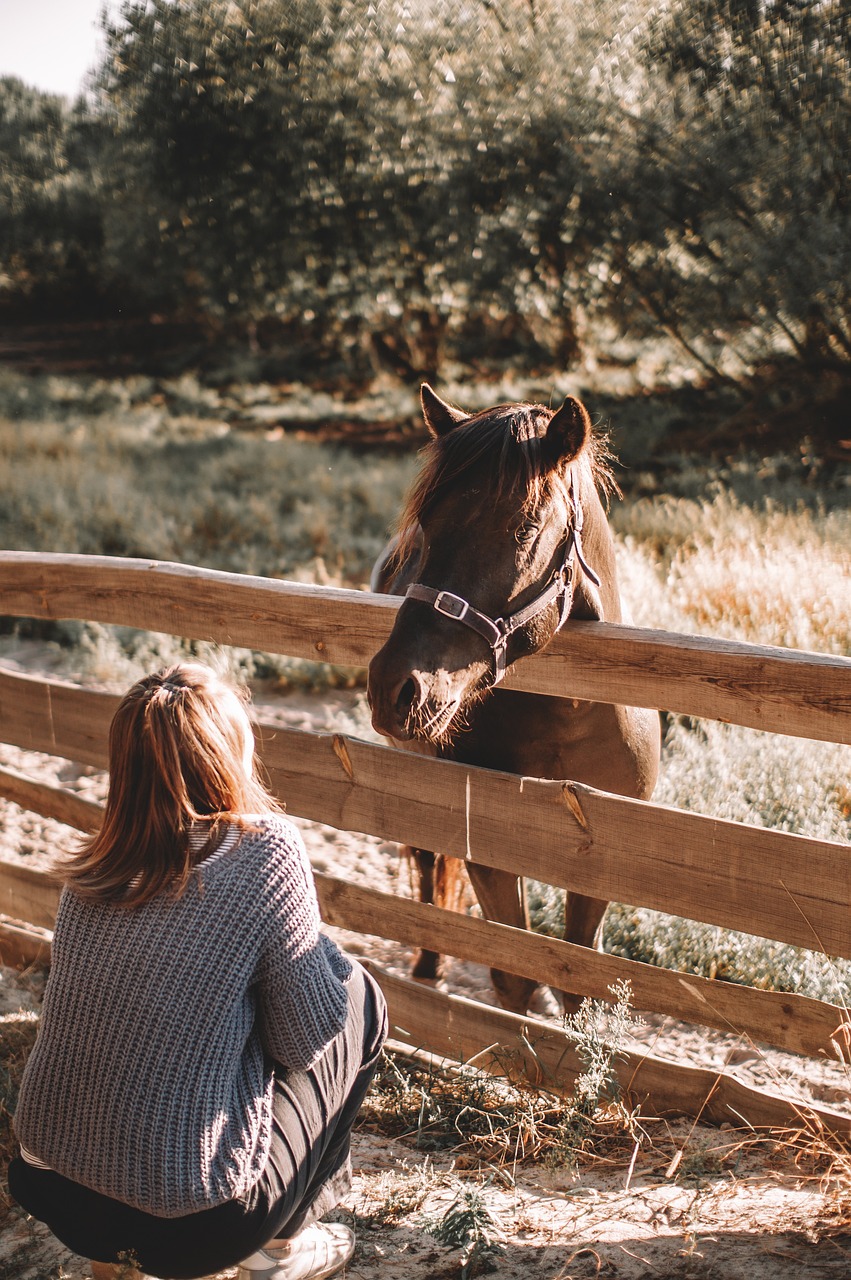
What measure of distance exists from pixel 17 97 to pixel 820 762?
92.4 ft

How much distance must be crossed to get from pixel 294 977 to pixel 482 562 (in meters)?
1.06

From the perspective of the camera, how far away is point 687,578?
6.75m

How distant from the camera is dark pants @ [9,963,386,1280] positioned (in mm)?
1773

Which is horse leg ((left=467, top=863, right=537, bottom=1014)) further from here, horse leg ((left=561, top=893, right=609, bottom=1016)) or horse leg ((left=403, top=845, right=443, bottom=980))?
horse leg ((left=403, top=845, right=443, bottom=980))

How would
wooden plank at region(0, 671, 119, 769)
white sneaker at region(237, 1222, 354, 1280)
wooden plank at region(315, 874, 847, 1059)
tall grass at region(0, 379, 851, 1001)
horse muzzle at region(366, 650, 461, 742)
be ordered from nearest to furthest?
1. white sneaker at region(237, 1222, 354, 1280)
2. horse muzzle at region(366, 650, 461, 742)
3. wooden plank at region(315, 874, 847, 1059)
4. wooden plank at region(0, 671, 119, 769)
5. tall grass at region(0, 379, 851, 1001)

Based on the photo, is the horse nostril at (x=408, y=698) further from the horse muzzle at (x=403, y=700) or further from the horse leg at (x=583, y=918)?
the horse leg at (x=583, y=918)

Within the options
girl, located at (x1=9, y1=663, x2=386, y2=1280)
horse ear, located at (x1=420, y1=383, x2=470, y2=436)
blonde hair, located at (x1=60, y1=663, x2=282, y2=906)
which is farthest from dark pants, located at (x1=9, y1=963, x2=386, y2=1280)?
horse ear, located at (x1=420, y1=383, x2=470, y2=436)

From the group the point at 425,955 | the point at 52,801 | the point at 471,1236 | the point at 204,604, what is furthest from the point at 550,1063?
the point at 52,801

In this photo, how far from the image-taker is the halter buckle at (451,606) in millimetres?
2227

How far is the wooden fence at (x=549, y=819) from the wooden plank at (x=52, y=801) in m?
0.02

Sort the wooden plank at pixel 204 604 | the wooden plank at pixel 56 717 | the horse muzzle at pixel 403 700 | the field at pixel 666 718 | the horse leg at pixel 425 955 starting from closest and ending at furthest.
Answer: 1. the horse muzzle at pixel 403 700
2. the field at pixel 666 718
3. the wooden plank at pixel 204 604
4. the wooden plank at pixel 56 717
5. the horse leg at pixel 425 955

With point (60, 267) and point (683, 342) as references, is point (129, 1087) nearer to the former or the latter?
point (683, 342)

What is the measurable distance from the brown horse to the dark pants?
726 millimetres

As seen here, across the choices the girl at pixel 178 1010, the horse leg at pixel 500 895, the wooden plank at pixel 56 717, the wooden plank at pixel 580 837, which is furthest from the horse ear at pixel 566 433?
the wooden plank at pixel 56 717
